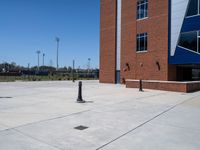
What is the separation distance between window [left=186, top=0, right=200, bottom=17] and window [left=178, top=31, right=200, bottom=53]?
2.06 meters

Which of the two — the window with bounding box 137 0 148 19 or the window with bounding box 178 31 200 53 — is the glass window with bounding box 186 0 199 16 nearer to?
the window with bounding box 178 31 200 53

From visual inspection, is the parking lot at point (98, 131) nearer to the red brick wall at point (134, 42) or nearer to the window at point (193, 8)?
Result: the window at point (193, 8)

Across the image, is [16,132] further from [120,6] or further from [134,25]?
[120,6]

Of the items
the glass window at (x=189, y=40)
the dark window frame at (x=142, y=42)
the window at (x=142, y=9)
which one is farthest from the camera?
the window at (x=142, y=9)

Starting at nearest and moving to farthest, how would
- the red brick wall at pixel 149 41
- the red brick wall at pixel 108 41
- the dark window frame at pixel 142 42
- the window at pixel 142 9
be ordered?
the red brick wall at pixel 149 41 < the dark window frame at pixel 142 42 < the window at pixel 142 9 < the red brick wall at pixel 108 41

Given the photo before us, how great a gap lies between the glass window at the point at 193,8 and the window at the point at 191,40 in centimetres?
205

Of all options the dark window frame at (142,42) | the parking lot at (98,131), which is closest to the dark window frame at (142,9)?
the dark window frame at (142,42)

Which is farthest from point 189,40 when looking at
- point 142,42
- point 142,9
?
point 142,9

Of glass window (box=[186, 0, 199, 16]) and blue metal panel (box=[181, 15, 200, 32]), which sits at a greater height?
glass window (box=[186, 0, 199, 16])

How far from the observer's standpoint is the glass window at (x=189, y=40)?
26109 mm

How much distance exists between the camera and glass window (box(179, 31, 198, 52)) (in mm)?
26109

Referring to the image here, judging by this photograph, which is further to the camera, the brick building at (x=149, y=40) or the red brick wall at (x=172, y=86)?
the brick building at (x=149, y=40)

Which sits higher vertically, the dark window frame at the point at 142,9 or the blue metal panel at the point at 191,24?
the dark window frame at the point at 142,9

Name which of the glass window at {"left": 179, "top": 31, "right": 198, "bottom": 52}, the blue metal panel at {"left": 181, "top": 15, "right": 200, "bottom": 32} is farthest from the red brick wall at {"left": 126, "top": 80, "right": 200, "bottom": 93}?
the blue metal panel at {"left": 181, "top": 15, "right": 200, "bottom": 32}
